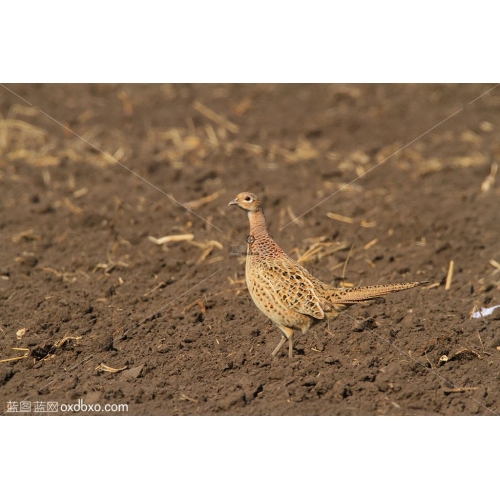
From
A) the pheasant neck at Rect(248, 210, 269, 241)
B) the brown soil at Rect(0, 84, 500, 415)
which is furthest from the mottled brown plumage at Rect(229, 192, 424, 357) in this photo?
the brown soil at Rect(0, 84, 500, 415)

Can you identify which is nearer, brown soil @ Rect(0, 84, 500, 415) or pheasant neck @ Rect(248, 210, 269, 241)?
brown soil @ Rect(0, 84, 500, 415)

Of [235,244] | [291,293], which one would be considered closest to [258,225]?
[291,293]

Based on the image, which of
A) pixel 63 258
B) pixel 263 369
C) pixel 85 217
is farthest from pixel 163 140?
pixel 263 369

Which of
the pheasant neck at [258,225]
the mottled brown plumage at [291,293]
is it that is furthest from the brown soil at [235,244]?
the pheasant neck at [258,225]

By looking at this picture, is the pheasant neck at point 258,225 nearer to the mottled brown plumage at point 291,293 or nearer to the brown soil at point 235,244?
the mottled brown plumage at point 291,293

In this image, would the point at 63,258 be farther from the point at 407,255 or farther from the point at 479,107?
the point at 479,107

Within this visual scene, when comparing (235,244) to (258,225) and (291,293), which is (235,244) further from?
(291,293)

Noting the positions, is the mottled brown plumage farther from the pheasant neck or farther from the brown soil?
the brown soil
